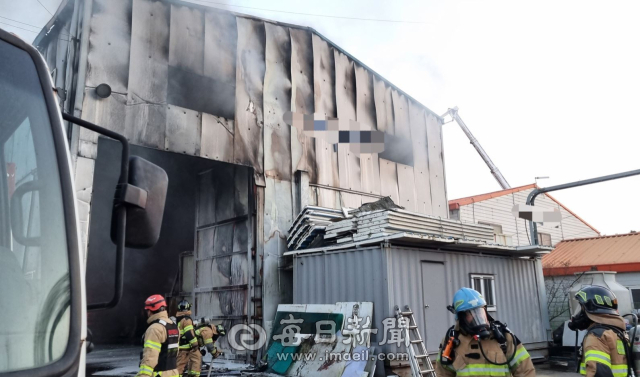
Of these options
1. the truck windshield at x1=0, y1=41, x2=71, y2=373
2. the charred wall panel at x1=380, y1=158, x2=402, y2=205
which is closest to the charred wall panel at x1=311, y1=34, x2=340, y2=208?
the charred wall panel at x1=380, y1=158, x2=402, y2=205

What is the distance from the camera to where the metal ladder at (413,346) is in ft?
27.2

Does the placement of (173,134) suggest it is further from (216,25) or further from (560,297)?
(560,297)

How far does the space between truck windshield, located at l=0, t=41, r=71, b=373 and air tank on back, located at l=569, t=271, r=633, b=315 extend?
1319cm

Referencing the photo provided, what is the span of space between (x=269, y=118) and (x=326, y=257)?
13.3ft

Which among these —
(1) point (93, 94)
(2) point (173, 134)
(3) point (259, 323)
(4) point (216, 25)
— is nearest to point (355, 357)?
(3) point (259, 323)

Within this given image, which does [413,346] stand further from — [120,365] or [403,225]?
[120,365]

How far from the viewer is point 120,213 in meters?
2.16

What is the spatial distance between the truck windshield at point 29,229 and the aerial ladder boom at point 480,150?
1380 inches

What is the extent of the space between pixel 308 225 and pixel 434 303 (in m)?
3.23

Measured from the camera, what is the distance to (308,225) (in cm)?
1082

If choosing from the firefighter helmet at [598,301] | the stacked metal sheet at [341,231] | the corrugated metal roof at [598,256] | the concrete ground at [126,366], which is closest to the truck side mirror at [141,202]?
the firefighter helmet at [598,301]

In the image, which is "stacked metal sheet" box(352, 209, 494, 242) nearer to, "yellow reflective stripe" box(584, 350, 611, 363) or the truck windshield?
"yellow reflective stripe" box(584, 350, 611, 363)

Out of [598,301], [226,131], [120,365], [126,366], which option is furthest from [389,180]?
[598,301]

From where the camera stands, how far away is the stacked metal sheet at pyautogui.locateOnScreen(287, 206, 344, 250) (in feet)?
35.2
